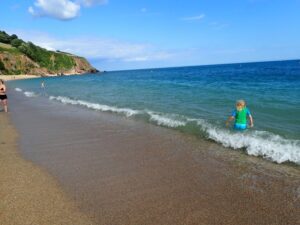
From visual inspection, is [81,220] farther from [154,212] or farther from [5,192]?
[5,192]

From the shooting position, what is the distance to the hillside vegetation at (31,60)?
115438mm

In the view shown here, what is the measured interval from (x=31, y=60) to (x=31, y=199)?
134 meters

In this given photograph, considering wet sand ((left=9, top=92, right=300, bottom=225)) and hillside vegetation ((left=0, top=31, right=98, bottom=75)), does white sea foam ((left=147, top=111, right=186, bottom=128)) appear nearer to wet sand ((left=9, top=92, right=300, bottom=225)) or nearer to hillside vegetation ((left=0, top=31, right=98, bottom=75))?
wet sand ((left=9, top=92, right=300, bottom=225))

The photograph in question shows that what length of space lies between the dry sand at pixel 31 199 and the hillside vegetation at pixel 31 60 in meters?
111

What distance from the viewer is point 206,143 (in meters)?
9.88

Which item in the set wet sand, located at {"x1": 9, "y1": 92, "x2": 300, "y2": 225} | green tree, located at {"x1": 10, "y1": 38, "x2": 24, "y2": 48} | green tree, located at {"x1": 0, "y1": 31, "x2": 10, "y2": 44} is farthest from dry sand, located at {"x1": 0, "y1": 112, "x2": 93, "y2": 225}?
green tree, located at {"x1": 0, "y1": 31, "x2": 10, "y2": 44}

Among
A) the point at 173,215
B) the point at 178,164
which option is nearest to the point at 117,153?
the point at 178,164

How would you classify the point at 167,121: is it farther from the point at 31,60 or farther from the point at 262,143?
the point at 31,60

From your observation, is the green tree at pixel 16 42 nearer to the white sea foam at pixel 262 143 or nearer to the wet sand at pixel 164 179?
the wet sand at pixel 164 179

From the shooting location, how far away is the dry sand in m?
5.02

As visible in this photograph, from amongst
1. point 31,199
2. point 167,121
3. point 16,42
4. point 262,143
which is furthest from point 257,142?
point 16,42

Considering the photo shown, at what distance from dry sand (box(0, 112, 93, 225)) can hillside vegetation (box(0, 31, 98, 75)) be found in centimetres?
11074

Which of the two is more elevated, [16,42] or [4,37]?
[4,37]

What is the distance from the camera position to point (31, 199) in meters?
5.77
